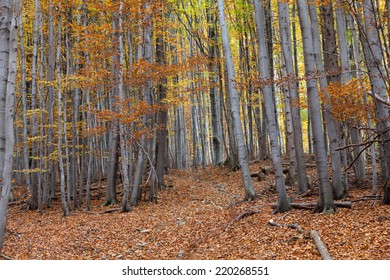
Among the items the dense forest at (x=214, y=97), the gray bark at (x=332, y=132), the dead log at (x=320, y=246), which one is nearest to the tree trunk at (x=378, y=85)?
the dense forest at (x=214, y=97)

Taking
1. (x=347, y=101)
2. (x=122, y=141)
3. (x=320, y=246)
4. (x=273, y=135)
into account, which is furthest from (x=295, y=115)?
(x=320, y=246)

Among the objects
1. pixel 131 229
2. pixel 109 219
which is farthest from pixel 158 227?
pixel 109 219

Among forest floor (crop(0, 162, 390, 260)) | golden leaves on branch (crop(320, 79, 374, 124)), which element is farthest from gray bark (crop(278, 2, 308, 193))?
golden leaves on branch (crop(320, 79, 374, 124))

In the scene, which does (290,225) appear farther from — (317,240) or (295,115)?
(295,115)

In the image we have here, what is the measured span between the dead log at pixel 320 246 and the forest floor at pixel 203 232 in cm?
10

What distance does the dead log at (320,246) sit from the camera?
4872 millimetres

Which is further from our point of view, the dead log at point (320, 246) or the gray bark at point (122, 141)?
the gray bark at point (122, 141)

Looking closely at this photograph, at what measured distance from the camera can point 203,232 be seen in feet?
26.6

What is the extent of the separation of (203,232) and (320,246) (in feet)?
10.9

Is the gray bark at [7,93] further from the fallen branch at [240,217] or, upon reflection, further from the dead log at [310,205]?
the dead log at [310,205]

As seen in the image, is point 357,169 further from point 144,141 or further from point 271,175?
point 144,141

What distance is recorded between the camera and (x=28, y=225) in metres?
11.0

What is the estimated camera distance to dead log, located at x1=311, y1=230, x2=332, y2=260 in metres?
4.87
